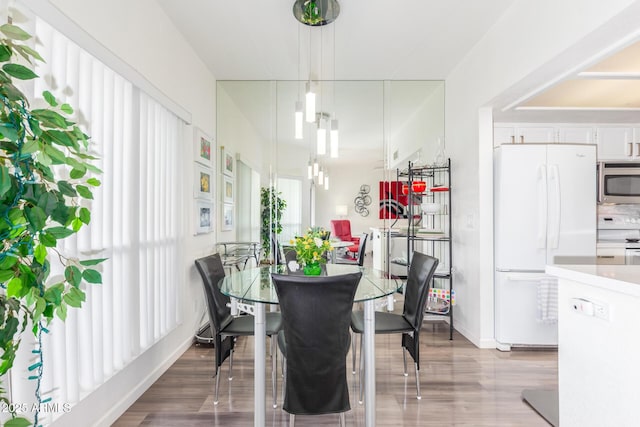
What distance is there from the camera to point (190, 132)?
3227mm

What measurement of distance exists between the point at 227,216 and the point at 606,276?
137 inches

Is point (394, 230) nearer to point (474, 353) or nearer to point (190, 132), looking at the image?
point (474, 353)

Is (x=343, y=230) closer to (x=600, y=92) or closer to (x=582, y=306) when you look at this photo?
(x=600, y=92)

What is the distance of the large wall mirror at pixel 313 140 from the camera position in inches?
163

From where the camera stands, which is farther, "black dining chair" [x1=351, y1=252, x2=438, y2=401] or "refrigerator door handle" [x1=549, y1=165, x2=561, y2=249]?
"refrigerator door handle" [x1=549, y1=165, x2=561, y2=249]

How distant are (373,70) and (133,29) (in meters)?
2.46

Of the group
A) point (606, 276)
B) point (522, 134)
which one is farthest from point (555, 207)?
point (606, 276)

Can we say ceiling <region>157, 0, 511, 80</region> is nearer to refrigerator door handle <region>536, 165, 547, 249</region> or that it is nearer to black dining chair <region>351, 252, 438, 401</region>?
refrigerator door handle <region>536, 165, 547, 249</region>

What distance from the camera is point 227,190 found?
4.02 m

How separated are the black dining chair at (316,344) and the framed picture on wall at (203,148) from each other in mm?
2179

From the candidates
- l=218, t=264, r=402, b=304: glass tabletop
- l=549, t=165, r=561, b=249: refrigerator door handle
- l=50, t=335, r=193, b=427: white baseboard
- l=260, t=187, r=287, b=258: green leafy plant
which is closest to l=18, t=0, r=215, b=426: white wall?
l=50, t=335, r=193, b=427: white baseboard

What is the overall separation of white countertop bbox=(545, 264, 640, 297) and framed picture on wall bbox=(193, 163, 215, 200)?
9.53ft

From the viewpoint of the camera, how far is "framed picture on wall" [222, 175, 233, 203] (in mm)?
3965

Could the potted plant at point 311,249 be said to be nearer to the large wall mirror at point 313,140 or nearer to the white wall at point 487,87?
the white wall at point 487,87
